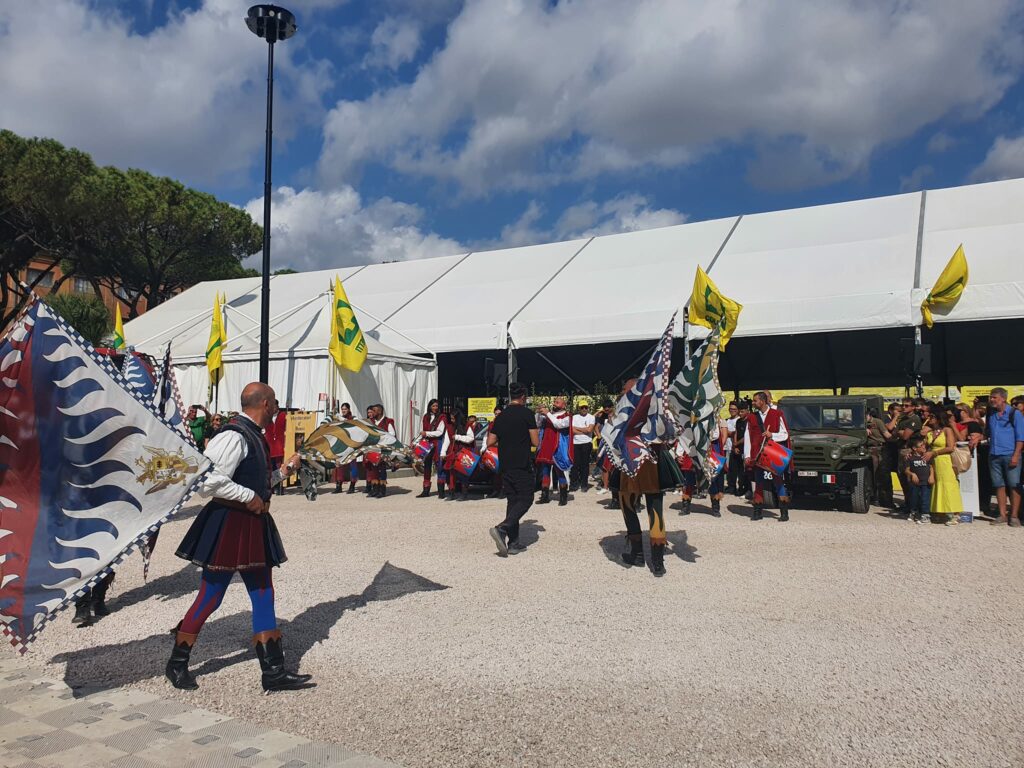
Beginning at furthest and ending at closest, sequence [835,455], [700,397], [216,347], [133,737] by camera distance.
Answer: [216,347] < [835,455] < [700,397] < [133,737]

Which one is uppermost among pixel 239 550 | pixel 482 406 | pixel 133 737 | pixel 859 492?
pixel 482 406

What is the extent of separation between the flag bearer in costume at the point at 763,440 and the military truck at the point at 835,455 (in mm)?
364

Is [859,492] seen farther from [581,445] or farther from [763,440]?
[581,445]

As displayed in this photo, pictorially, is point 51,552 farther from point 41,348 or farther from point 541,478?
point 541,478

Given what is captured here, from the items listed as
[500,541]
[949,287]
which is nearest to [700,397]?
[500,541]

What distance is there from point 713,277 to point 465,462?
28.2ft

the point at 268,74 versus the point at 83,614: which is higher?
the point at 268,74

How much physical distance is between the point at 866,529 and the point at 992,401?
240cm

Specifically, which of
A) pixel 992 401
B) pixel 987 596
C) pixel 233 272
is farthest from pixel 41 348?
pixel 233 272

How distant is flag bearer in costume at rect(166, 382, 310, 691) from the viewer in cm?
415

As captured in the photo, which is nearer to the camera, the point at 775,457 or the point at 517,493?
the point at 517,493

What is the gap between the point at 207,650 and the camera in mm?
4957

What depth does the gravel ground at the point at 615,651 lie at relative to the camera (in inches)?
139

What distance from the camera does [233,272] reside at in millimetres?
38719
